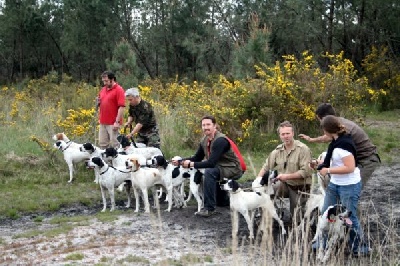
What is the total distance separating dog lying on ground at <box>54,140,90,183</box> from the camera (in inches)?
384

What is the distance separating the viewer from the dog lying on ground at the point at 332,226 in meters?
5.23

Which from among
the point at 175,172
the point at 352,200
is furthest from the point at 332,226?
the point at 175,172

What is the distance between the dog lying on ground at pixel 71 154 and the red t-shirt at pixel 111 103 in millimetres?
665

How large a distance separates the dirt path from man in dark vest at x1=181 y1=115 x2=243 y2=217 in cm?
26

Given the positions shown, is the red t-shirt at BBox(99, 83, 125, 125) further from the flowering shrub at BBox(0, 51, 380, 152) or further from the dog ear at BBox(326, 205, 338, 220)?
the dog ear at BBox(326, 205, 338, 220)

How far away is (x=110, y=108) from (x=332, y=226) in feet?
17.5

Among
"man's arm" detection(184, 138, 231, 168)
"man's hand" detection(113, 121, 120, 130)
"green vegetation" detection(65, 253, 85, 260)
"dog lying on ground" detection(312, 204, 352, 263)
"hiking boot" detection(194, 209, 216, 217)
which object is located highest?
"man's hand" detection(113, 121, 120, 130)

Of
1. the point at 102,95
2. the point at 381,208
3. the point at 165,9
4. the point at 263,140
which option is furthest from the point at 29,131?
the point at 165,9

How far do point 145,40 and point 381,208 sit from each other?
2332cm

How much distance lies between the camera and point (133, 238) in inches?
257

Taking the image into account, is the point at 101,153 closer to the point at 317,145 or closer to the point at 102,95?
the point at 102,95

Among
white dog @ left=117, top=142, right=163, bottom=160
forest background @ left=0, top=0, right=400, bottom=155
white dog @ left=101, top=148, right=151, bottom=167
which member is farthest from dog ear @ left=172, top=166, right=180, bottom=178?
forest background @ left=0, top=0, right=400, bottom=155

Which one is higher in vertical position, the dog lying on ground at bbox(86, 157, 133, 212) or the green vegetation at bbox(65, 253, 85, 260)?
the dog lying on ground at bbox(86, 157, 133, 212)

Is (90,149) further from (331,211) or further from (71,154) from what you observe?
(331,211)
